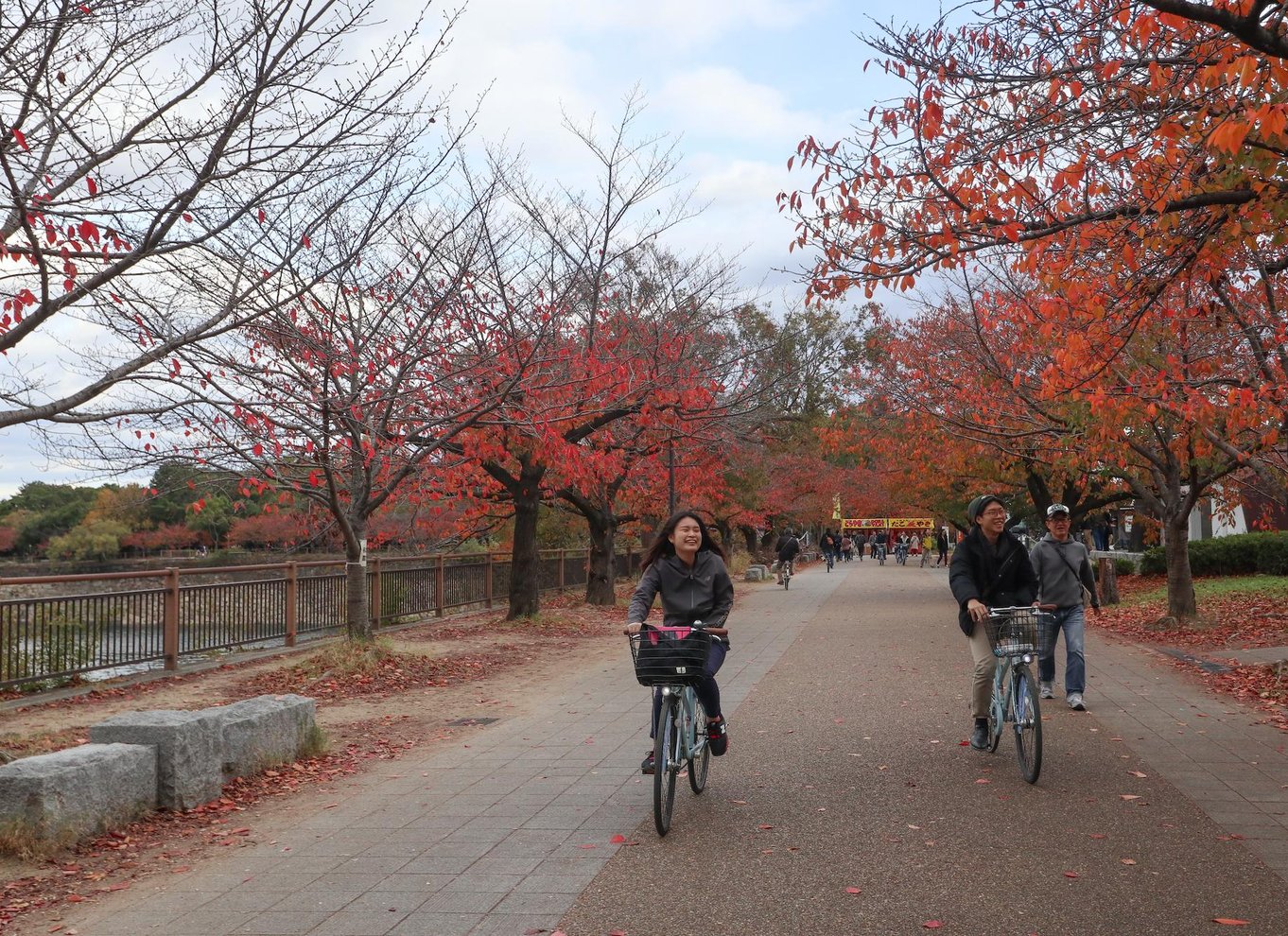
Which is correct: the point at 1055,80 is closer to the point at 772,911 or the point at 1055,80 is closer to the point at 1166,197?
the point at 1166,197

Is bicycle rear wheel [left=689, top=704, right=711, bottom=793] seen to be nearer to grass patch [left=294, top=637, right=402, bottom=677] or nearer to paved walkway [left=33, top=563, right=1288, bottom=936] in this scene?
paved walkway [left=33, top=563, right=1288, bottom=936]

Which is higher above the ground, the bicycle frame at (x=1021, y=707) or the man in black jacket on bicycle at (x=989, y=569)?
the man in black jacket on bicycle at (x=989, y=569)

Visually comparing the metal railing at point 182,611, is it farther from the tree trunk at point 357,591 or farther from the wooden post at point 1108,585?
the wooden post at point 1108,585

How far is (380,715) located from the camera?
10.6 m

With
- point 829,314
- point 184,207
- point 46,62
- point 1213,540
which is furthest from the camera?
point 829,314

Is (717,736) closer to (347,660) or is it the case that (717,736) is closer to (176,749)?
(176,749)

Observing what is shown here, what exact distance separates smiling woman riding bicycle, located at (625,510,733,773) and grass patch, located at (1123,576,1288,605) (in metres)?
17.8

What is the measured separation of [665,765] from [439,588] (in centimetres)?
1615

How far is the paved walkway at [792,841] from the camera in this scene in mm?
4598

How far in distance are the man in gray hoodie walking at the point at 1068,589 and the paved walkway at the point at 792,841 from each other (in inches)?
13.4

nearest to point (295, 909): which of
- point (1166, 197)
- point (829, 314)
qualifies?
point (1166, 197)

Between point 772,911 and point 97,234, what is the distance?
574cm

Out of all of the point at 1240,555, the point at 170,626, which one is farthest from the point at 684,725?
the point at 1240,555

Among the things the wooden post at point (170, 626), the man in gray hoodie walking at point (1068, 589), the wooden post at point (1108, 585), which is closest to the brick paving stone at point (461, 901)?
the man in gray hoodie walking at point (1068, 589)
